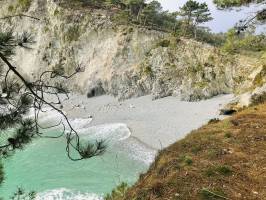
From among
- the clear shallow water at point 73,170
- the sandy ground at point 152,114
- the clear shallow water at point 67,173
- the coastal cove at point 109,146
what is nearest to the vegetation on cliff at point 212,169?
the coastal cove at point 109,146

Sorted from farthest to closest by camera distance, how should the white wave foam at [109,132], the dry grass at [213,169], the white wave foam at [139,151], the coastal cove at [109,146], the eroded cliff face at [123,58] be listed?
the eroded cliff face at [123,58] < the white wave foam at [109,132] < the white wave foam at [139,151] < the coastal cove at [109,146] < the dry grass at [213,169]

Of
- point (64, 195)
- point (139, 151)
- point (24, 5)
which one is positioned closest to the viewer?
point (64, 195)

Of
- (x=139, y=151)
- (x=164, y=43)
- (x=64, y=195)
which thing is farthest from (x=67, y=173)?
(x=164, y=43)

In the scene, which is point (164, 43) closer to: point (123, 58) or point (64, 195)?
point (123, 58)

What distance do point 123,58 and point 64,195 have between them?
33.3 meters

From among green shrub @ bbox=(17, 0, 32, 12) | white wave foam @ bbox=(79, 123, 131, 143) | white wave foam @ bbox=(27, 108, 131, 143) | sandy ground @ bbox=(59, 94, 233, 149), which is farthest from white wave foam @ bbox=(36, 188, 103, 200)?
green shrub @ bbox=(17, 0, 32, 12)

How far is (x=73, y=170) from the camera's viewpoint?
23.9 metres

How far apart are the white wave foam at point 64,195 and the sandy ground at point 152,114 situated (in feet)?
21.0

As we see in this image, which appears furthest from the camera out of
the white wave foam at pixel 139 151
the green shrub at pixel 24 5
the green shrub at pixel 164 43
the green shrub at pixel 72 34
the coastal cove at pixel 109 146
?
the green shrub at pixel 24 5

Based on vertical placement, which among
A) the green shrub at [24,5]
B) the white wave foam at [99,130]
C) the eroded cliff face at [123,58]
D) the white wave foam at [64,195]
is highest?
the green shrub at [24,5]

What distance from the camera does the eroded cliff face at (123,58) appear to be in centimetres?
4197

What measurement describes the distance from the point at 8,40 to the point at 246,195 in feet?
17.1

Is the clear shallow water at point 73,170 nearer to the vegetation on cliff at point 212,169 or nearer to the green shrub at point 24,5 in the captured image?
the vegetation on cliff at point 212,169

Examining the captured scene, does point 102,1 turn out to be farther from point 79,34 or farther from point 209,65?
point 209,65
